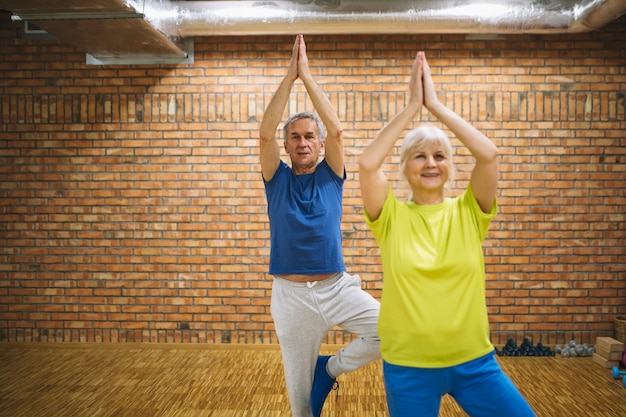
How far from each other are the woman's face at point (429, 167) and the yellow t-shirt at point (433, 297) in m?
0.14

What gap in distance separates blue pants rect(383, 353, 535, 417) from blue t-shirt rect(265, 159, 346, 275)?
38.0 inches

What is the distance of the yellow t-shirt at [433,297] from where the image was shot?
6.00 ft

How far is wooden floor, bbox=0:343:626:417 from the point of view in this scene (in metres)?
3.68

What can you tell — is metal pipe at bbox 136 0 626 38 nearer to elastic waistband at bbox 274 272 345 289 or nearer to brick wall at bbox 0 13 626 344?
brick wall at bbox 0 13 626 344

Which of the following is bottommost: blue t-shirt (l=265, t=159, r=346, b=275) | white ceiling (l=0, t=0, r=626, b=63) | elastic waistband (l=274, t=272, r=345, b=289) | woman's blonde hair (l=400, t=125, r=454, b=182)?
elastic waistband (l=274, t=272, r=345, b=289)

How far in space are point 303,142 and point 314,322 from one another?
2.86 feet

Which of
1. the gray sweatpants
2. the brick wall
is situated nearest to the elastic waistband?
the gray sweatpants

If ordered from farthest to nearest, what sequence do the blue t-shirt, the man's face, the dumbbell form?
the dumbbell
the man's face
the blue t-shirt

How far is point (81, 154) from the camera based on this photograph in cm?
530

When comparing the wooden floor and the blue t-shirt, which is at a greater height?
the blue t-shirt

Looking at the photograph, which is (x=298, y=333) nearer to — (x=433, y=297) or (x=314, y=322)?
(x=314, y=322)

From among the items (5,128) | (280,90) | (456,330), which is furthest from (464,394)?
(5,128)

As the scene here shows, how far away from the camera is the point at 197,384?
4.21 meters

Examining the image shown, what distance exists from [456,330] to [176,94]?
405 centimetres
